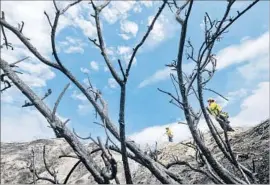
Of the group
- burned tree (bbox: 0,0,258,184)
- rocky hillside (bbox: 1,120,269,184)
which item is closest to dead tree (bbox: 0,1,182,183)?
burned tree (bbox: 0,0,258,184)

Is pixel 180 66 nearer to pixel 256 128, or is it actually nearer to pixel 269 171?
pixel 269 171

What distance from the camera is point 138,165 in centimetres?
1049

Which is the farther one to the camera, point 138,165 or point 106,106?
point 138,165

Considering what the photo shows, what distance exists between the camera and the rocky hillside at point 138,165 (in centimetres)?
680

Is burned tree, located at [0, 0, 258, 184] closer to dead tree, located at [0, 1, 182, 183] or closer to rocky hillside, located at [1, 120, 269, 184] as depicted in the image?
dead tree, located at [0, 1, 182, 183]

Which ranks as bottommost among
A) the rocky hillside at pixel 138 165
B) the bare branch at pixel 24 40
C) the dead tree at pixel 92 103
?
the dead tree at pixel 92 103

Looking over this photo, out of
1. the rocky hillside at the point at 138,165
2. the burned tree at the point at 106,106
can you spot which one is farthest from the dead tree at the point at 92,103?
the rocky hillside at the point at 138,165

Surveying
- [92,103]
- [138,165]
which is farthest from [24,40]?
[138,165]

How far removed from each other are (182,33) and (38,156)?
12.4 m

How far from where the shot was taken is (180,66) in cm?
389

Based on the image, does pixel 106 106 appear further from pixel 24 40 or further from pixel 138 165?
pixel 138 165

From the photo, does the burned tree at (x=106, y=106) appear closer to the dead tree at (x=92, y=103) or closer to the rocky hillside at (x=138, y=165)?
the dead tree at (x=92, y=103)

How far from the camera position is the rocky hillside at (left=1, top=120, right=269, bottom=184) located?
6798 mm

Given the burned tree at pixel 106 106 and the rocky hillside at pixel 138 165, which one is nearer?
the burned tree at pixel 106 106
